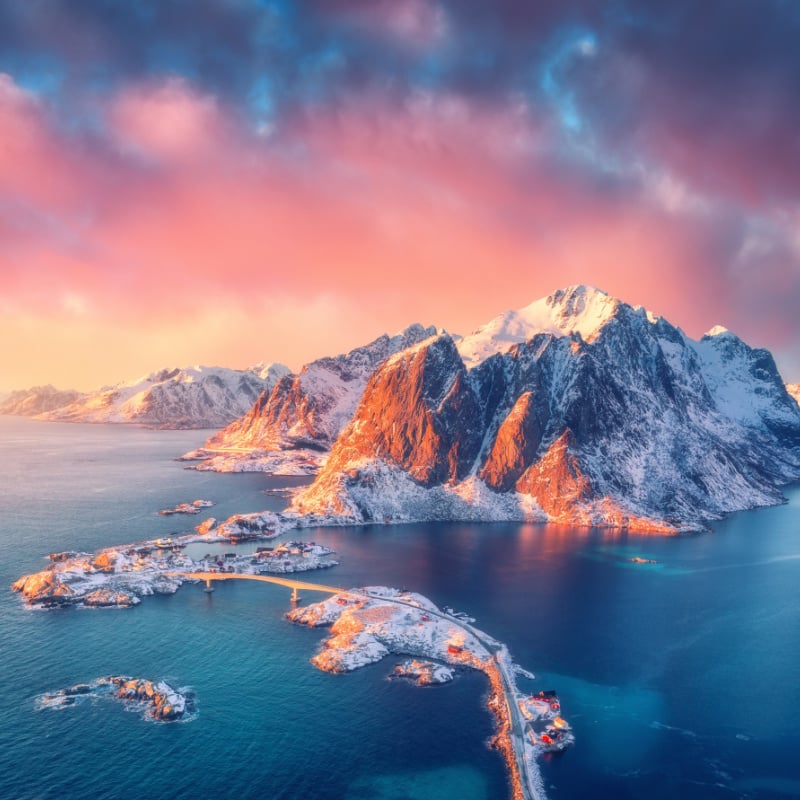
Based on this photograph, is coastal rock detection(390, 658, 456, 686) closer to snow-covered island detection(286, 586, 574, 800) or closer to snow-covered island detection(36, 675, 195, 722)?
snow-covered island detection(286, 586, 574, 800)

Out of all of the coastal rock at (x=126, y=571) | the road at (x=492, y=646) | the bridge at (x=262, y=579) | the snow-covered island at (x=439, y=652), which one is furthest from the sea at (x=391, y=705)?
the coastal rock at (x=126, y=571)

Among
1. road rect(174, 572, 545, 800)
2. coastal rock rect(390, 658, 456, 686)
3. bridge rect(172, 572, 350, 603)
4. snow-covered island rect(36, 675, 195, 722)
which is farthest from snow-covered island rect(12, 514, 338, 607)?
coastal rock rect(390, 658, 456, 686)

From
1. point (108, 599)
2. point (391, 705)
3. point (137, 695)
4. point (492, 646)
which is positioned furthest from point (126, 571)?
point (492, 646)

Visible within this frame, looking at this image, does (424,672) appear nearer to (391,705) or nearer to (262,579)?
(391,705)

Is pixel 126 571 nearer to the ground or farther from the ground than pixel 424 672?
farther from the ground

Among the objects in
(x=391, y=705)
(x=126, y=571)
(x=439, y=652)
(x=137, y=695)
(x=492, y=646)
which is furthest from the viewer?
(x=126, y=571)

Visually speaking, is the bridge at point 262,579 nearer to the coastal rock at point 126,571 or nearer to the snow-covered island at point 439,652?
the coastal rock at point 126,571

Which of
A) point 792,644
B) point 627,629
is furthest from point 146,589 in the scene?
point 792,644
